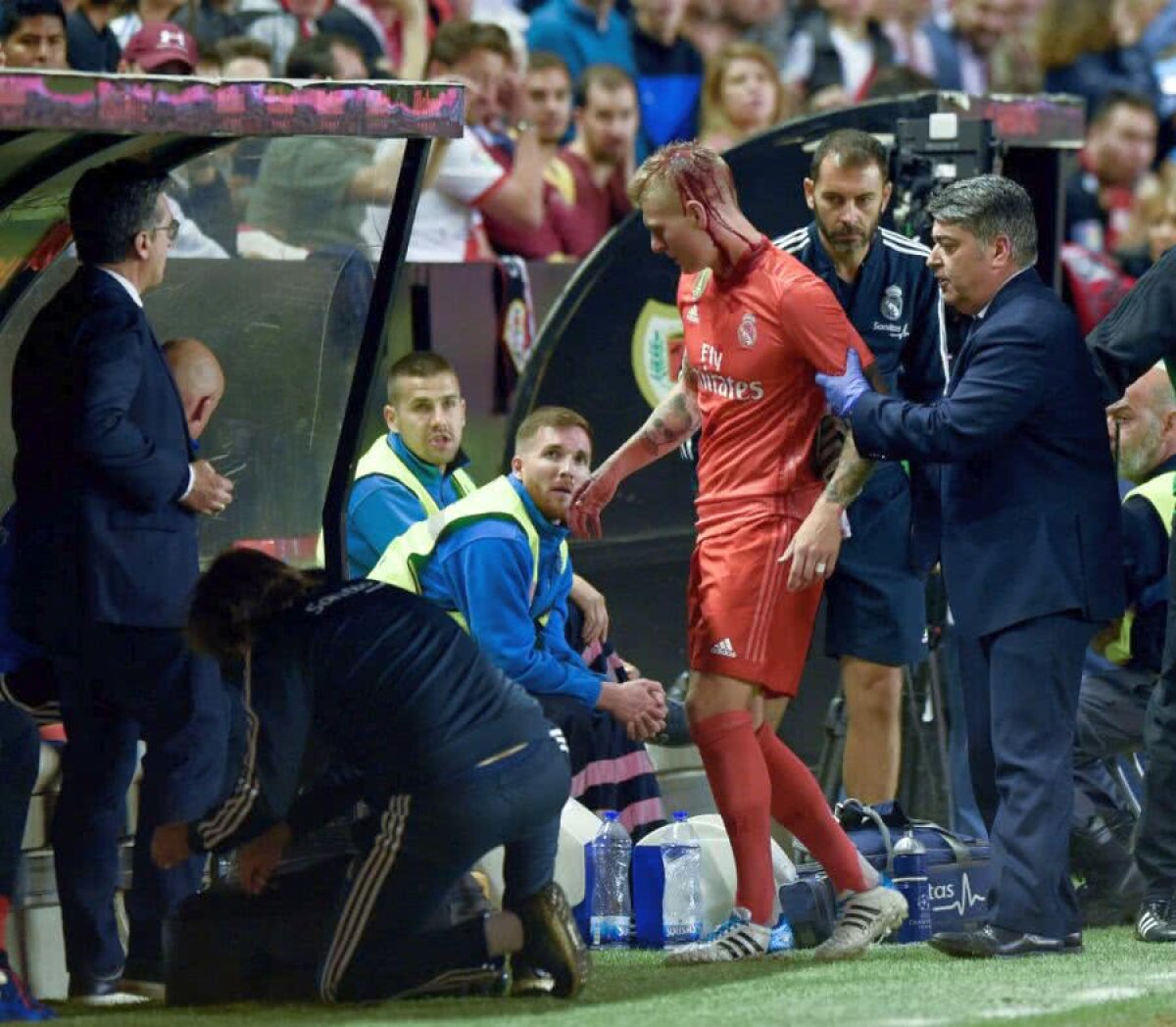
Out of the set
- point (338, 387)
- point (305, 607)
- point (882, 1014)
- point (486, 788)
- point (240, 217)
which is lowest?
point (882, 1014)

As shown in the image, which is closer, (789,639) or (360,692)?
(360,692)

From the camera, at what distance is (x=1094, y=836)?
8.33 m

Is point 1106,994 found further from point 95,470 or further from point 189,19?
point 189,19

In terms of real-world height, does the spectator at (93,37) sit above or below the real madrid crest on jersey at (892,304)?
above

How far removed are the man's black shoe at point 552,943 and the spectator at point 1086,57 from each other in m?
9.95

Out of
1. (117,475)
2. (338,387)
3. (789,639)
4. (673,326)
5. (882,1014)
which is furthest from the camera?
(673,326)

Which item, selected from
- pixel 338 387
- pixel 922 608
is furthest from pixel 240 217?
pixel 922 608

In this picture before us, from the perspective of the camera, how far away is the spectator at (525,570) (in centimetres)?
740

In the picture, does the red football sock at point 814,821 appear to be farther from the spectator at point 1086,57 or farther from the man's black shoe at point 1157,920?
the spectator at point 1086,57

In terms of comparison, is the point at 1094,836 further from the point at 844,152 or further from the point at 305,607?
the point at 305,607

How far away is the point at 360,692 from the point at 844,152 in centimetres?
245

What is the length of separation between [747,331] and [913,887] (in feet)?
5.55

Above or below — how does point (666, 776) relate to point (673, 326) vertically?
below

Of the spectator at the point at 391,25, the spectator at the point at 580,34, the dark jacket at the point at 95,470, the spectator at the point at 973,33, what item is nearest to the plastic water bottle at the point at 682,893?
the dark jacket at the point at 95,470
